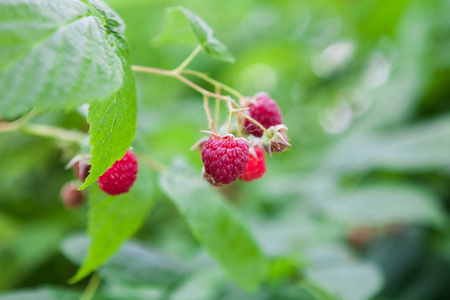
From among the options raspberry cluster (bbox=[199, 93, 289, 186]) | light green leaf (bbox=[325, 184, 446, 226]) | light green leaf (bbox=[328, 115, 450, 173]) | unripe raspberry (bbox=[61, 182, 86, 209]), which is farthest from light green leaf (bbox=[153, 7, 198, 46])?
light green leaf (bbox=[328, 115, 450, 173])

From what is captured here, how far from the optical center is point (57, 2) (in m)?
0.62

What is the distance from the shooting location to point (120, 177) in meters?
0.85

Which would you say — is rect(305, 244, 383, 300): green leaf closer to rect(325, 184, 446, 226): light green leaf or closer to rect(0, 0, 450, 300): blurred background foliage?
rect(0, 0, 450, 300): blurred background foliage

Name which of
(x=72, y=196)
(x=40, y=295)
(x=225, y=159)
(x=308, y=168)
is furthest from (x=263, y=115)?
(x=308, y=168)

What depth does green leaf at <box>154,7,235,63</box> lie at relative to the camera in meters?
0.89

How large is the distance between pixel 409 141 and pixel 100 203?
1.65 metres

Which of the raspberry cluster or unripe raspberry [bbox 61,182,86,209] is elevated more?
the raspberry cluster

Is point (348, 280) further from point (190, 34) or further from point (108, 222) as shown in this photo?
point (190, 34)

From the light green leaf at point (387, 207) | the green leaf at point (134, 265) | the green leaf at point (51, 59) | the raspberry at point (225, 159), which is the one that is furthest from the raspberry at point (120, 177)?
the light green leaf at point (387, 207)

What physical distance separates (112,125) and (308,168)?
1.95m

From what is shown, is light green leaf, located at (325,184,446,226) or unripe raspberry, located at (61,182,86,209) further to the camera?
light green leaf, located at (325,184,446,226)

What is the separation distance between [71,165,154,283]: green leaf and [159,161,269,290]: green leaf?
3.6 inches

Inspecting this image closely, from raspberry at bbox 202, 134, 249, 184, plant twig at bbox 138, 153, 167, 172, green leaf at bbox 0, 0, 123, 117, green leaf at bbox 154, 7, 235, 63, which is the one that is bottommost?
plant twig at bbox 138, 153, 167, 172

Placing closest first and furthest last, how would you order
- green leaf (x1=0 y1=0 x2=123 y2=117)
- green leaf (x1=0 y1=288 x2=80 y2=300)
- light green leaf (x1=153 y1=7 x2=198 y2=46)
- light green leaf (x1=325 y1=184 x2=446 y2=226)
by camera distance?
green leaf (x1=0 y1=0 x2=123 y2=117) < light green leaf (x1=153 y1=7 x2=198 y2=46) < green leaf (x1=0 y1=288 x2=80 y2=300) < light green leaf (x1=325 y1=184 x2=446 y2=226)
